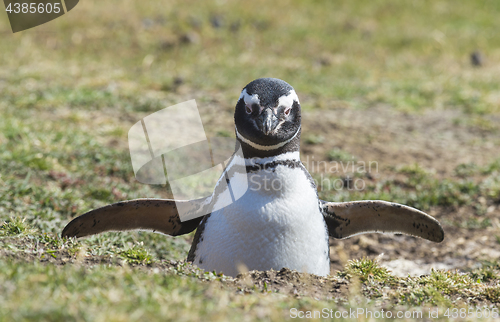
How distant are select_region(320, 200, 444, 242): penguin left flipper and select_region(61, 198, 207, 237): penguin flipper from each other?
1.00m

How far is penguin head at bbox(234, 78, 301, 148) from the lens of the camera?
3.28 m

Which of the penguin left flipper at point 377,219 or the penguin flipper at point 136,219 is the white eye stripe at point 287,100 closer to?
the penguin left flipper at point 377,219

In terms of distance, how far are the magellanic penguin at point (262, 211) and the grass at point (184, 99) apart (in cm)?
28

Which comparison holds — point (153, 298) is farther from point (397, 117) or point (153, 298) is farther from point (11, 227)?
point (397, 117)

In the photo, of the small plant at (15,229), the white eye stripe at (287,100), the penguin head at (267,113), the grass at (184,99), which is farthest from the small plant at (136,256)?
the white eye stripe at (287,100)

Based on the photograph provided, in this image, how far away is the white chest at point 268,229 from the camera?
3287 millimetres

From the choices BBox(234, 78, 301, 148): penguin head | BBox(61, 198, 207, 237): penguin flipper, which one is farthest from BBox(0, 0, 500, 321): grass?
BBox(234, 78, 301, 148): penguin head

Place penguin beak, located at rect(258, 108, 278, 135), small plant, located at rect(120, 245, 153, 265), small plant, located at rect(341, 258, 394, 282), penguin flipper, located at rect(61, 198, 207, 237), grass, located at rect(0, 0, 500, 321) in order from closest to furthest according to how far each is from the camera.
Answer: grass, located at rect(0, 0, 500, 321) → small plant, located at rect(120, 245, 153, 265) → penguin beak, located at rect(258, 108, 278, 135) → small plant, located at rect(341, 258, 394, 282) → penguin flipper, located at rect(61, 198, 207, 237)

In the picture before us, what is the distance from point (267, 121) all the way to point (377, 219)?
125 centimetres

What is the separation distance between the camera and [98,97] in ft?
→ 28.4

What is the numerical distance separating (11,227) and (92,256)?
772 mm

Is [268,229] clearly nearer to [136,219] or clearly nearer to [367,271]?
[367,271]

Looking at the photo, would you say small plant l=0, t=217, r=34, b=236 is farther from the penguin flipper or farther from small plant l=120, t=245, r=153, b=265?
small plant l=120, t=245, r=153, b=265

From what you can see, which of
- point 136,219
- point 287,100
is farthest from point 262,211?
point 136,219
